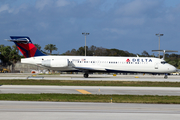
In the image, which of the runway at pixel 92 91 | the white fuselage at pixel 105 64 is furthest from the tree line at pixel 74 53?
the runway at pixel 92 91

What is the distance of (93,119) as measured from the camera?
10062mm

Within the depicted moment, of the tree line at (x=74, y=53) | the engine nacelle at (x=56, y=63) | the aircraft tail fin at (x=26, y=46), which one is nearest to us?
the engine nacelle at (x=56, y=63)

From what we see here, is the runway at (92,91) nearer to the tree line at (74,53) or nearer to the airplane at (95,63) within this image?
the airplane at (95,63)

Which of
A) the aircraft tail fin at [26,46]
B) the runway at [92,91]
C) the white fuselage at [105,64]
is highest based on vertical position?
the aircraft tail fin at [26,46]

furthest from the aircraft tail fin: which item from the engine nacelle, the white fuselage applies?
the engine nacelle

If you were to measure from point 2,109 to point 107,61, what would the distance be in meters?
32.8

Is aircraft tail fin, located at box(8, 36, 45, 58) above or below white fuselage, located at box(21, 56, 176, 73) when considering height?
above

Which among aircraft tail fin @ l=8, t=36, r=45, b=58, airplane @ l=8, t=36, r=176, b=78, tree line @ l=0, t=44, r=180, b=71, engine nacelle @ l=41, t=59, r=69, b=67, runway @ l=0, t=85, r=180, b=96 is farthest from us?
tree line @ l=0, t=44, r=180, b=71

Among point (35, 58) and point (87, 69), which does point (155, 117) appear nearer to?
point (87, 69)

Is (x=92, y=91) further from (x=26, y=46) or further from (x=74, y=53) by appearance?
(x=74, y=53)

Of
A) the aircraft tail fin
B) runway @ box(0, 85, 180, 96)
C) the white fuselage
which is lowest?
runway @ box(0, 85, 180, 96)

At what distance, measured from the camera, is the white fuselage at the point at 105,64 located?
1718 inches

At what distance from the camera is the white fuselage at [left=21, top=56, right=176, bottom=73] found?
43.6 meters

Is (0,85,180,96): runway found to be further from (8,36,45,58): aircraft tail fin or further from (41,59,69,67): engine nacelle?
(8,36,45,58): aircraft tail fin
